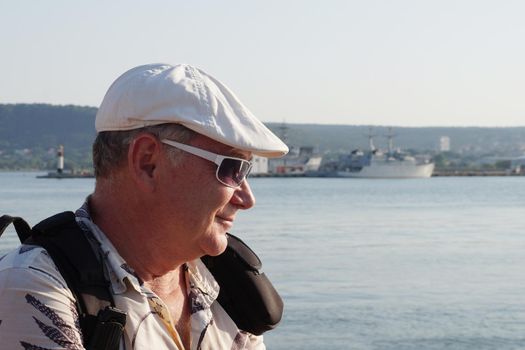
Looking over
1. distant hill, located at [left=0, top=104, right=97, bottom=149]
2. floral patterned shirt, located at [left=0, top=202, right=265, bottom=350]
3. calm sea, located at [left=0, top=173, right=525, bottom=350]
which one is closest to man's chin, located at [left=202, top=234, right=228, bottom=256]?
floral patterned shirt, located at [left=0, top=202, right=265, bottom=350]

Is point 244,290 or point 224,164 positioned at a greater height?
point 224,164

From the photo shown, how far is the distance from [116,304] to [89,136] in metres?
115

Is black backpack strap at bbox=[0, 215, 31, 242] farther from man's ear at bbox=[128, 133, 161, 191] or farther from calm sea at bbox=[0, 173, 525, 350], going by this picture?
calm sea at bbox=[0, 173, 525, 350]

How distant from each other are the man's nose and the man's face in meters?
0.03

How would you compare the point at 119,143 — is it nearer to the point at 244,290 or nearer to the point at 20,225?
the point at 20,225

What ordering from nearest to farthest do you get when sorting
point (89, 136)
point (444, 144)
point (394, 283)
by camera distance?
point (394, 283)
point (89, 136)
point (444, 144)

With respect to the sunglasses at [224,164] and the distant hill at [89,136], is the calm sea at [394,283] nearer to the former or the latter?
the sunglasses at [224,164]

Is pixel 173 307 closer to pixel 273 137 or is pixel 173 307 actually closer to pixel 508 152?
pixel 273 137

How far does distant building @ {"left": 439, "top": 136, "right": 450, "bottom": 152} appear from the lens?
7239 inches

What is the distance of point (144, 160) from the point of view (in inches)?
74.3

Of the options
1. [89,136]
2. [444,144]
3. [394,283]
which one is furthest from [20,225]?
[444,144]

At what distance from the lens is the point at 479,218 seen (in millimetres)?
43625

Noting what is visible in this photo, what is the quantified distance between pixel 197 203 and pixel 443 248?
24.8m

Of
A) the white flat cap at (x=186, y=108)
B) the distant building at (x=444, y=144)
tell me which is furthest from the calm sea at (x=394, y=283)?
the distant building at (x=444, y=144)
